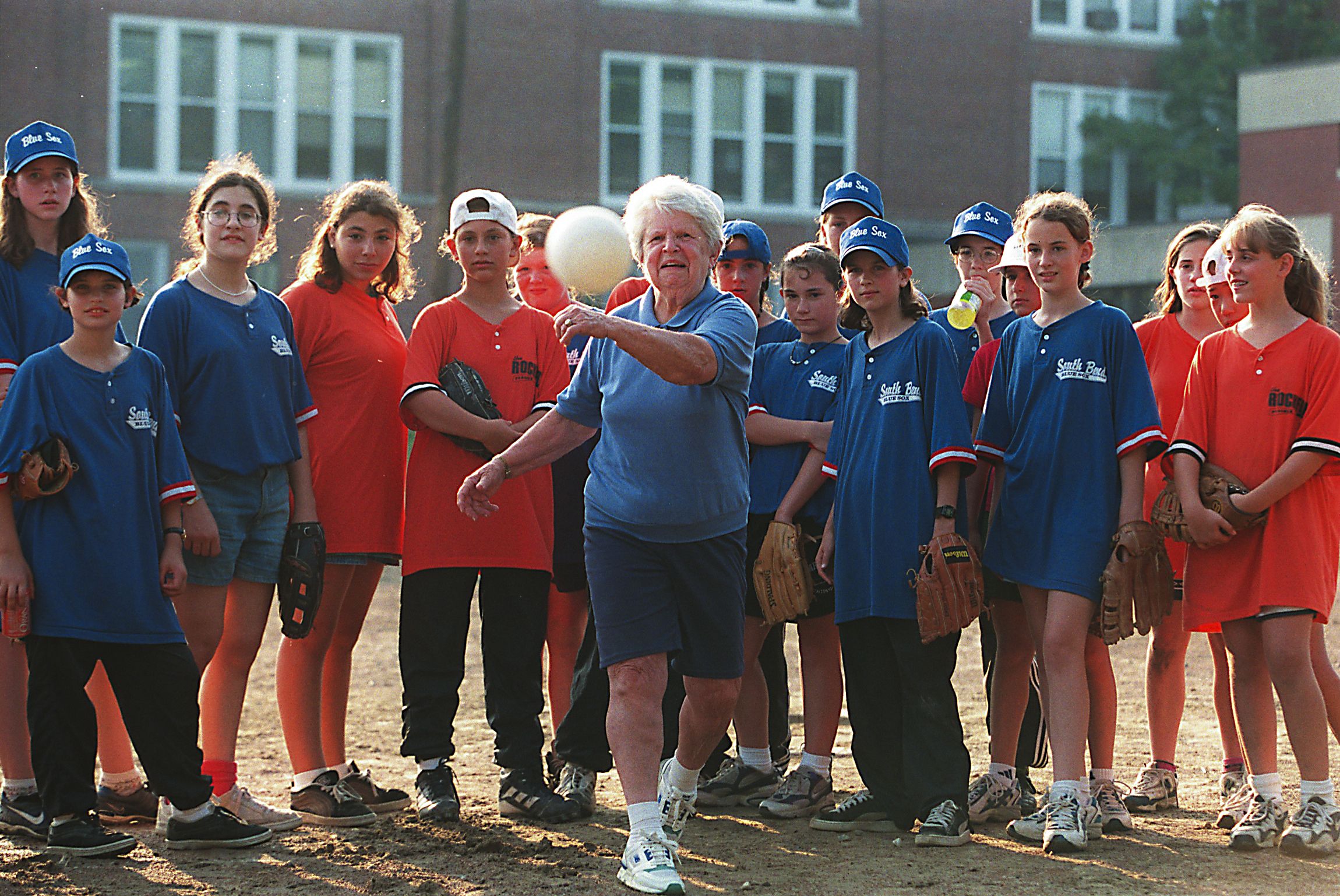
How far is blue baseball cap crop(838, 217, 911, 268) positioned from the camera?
5.25 meters

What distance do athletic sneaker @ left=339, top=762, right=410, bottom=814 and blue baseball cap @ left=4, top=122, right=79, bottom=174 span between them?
2.50m

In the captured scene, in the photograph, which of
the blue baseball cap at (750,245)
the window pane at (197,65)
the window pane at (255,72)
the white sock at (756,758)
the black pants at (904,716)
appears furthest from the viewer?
the window pane at (255,72)

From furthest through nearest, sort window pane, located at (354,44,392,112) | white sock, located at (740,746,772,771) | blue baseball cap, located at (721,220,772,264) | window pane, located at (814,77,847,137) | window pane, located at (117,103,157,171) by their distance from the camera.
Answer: window pane, located at (814,77,847,137), window pane, located at (354,44,392,112), window pane, located at (117,103,157,171), white sock, located at (740,746,772,771), blue baseball cap, located at (721,220,772,264)

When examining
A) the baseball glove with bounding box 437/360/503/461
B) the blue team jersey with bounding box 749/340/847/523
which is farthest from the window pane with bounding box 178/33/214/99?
the blue team jersey with bounding box 749/340/847/523

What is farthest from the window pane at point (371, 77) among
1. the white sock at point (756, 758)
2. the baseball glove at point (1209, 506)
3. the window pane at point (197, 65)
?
the baseball glove at point (1209, 506)

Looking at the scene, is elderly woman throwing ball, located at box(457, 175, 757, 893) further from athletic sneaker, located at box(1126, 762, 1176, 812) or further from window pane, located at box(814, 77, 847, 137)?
window pane, located at box(814, 77, 847, 137)

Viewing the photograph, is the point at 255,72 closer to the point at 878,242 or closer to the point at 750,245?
the point at 750,245

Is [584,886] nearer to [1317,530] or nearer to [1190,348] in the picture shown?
[1317,530]

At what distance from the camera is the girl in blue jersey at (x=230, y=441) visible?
203 inches

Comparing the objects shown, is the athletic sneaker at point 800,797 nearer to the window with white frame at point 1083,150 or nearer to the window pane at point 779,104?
the window pane at point 779,104

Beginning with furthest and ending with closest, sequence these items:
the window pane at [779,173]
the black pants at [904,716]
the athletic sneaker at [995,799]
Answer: the window pane at [779,173] → the athletic sneaker at [995,799] → the black pants at [904,716]

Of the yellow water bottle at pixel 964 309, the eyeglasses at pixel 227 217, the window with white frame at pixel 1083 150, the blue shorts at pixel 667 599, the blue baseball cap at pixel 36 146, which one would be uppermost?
the window with white frame at pixel 1083 150

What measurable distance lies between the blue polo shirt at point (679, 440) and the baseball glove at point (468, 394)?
0.78 metres

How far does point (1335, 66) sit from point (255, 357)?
23813 mm
